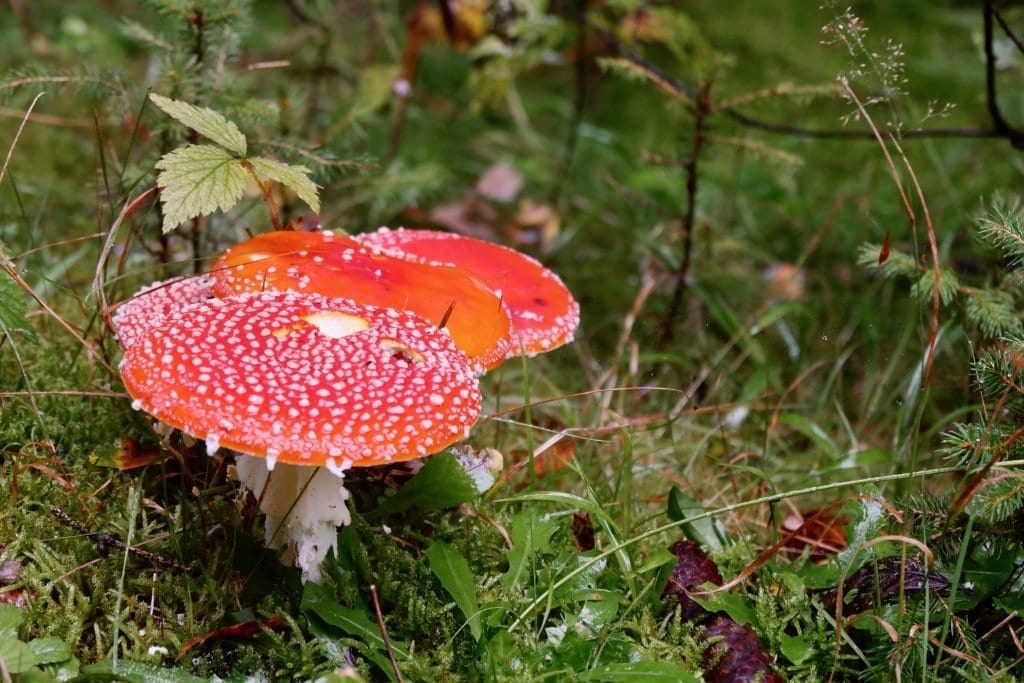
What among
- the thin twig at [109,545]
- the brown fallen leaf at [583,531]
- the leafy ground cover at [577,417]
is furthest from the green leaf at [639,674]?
the thin twig at [109,545]

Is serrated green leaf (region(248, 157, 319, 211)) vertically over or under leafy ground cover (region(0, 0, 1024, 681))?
over

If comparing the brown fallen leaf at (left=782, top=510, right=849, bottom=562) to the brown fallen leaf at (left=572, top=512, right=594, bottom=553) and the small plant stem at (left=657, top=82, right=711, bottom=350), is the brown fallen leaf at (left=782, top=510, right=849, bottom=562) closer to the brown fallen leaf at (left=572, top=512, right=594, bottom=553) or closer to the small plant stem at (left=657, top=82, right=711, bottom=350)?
the brown fallen leaf at (left=572, top=512, right=594, bottom=553)

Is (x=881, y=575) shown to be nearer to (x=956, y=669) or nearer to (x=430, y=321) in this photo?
(x=956, y=669)

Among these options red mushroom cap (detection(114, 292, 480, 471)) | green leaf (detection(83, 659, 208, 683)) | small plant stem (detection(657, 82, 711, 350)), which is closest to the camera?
red mushroom cap (detection(114, 292, 480, 471))

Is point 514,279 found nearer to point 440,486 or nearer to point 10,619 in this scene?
point 440,486

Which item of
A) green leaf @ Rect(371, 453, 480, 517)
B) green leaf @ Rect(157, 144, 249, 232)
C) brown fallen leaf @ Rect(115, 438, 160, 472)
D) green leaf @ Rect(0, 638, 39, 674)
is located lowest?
green leaf @ Rect(0, 638, 39, 674)

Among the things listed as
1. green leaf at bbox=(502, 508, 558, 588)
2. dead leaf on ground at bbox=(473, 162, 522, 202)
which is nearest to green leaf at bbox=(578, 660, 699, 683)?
green leaf at bbox=(502, 508, 558, 588)

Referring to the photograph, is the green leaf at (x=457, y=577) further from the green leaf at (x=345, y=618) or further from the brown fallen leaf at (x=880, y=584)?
the brown fallen leaf at (x=880, y=584)

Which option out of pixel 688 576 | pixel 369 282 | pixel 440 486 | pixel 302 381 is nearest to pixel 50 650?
pixel 302 381

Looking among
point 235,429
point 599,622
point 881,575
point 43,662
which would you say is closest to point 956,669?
point 881,575
